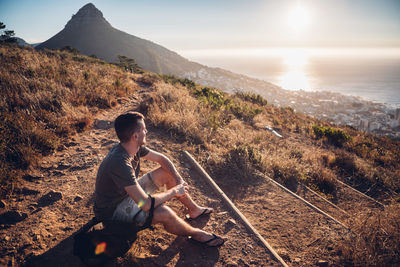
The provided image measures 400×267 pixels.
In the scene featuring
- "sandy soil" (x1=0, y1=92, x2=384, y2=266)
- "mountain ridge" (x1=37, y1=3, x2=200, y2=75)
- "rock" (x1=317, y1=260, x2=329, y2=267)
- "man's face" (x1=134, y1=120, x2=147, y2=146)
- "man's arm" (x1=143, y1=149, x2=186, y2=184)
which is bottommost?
"rock" (x1=317, y1=260, x2=329, y2=267)

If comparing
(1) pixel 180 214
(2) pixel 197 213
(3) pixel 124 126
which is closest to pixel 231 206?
(2) pixel 197 213

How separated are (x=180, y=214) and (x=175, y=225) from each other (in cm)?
91

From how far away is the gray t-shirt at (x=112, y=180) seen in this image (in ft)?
7.39

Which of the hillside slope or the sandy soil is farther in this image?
the hillside slope

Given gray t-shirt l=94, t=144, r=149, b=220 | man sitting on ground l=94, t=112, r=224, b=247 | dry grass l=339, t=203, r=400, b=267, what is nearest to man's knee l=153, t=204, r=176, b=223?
man sitting on ground l=94, t=112, r=224, b=247

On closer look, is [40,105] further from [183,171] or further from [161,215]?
[161,215]

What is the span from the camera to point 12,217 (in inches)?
110

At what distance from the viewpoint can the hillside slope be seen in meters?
2.74

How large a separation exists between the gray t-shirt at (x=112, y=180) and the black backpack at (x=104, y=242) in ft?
0.69

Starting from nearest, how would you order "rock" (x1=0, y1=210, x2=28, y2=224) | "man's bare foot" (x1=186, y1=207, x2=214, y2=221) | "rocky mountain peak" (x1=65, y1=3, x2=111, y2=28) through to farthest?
1. "rock" (x1=0, y1=210, x2=28, y2=224)
2. "man's bare foot" (x1=186, y1=207, x2=214, y2=221)
3. "rocky mountain peak" (x1=65, y1=3, x2=111, y2=28)

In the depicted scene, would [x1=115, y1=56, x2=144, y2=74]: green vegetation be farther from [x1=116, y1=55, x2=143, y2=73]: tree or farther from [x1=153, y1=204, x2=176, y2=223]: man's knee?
[x1=153, y1=204, x2=176, y2=223]: man's knee

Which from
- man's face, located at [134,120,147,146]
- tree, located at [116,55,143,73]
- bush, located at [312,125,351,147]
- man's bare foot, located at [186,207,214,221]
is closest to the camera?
man's face, located at [134,120,147,146]

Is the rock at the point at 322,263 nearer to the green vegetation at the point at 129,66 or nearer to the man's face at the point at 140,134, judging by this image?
the man's face at the point at 140,134

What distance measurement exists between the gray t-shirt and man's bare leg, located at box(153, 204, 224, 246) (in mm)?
522
